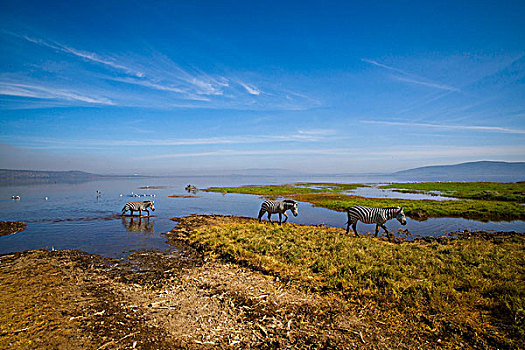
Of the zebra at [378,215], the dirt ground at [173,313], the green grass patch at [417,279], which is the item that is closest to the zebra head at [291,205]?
the zebra at [378,215]

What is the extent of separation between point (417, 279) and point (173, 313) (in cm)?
781

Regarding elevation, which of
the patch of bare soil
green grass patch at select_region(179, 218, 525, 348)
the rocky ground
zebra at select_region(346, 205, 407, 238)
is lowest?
the patch of bare soil

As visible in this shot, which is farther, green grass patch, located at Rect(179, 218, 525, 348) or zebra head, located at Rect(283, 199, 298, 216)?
zebra head, located at Rect(283, 199, 298, 216)

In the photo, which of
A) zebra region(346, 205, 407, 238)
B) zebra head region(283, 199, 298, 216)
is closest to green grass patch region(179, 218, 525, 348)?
zebra region(346, 205, 407, 238)

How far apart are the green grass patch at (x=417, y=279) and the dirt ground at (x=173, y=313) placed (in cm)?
77

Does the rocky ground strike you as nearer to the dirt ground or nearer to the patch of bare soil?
the dirt ground

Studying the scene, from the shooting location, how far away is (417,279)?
27.0ft

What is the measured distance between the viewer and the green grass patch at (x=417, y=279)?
592 centimetres

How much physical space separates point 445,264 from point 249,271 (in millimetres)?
7674

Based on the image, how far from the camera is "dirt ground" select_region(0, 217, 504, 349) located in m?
5.51

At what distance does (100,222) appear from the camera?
21.8m

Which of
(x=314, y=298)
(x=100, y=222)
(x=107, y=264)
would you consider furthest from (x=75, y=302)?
(x=100, y=222)

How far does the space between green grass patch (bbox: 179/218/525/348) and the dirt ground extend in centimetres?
77

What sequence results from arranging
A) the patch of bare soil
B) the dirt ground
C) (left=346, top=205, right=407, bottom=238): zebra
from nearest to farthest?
the dirt ground < (left=346, top=205, right=407, bottom=238): zebra < the patch of bare soil
